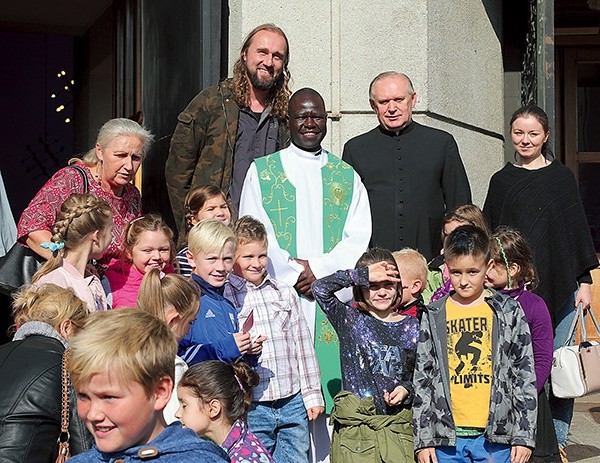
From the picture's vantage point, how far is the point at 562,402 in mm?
6074

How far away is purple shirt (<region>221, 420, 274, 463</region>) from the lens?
3920 mm

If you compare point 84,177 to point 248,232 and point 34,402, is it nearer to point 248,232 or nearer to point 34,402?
point 248,232

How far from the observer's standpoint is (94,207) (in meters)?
4.82

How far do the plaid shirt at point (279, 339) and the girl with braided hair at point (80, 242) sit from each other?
23.6 inches

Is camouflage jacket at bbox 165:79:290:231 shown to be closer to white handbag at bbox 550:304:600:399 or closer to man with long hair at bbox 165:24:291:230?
man with long hair at bbox 165:24:291:230

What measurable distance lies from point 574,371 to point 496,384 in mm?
1164

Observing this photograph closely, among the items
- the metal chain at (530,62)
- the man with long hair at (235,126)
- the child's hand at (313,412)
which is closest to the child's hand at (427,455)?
the child's hand at (313,412)

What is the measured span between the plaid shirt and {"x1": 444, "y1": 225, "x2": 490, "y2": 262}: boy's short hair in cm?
81

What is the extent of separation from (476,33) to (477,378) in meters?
3.39

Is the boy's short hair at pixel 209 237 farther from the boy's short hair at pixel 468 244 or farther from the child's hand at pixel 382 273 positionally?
the boy's short hair at pixel 468 244

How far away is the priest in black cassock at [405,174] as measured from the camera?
19.4 feet

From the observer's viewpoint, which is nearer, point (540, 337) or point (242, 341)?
point (242, 341)

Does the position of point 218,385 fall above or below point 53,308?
below

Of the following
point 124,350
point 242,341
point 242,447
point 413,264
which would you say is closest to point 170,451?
point 124,350
